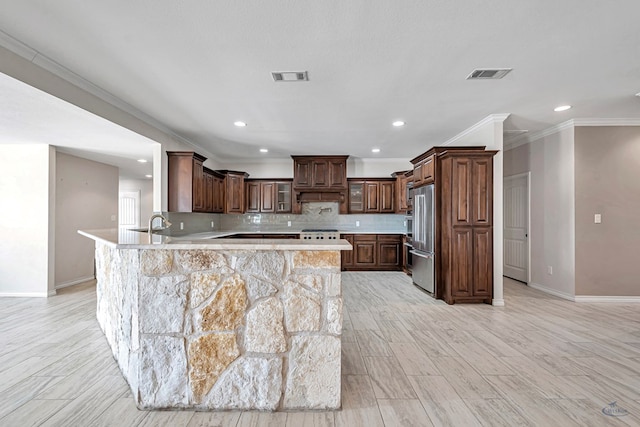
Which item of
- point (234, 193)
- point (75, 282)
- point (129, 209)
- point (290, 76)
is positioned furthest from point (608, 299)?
point (129, 209)

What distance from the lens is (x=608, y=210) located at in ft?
13.2

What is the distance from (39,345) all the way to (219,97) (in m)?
3.03

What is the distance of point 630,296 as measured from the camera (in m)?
3.97

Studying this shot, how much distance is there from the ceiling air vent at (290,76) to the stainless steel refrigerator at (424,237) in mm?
2479

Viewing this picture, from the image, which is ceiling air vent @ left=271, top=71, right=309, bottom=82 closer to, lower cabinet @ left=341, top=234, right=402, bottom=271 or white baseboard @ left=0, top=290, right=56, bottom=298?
lower cabinet @ left=341, top=234, right=402, bottom=271

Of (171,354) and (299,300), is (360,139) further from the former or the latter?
(171,354)

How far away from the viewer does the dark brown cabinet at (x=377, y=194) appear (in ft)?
21.2

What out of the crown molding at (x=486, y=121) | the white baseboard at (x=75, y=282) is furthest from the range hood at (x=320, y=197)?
the white baseboard at (x=75, y=282)

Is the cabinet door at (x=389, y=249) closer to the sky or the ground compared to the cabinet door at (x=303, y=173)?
closer to the ground

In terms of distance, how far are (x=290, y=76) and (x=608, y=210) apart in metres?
4.81

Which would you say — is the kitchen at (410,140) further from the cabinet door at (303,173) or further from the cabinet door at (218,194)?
the cabinet door at (218,194)

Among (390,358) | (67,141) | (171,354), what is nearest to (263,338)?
(171,354)

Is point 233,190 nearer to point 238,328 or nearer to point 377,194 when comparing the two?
point 377,194
